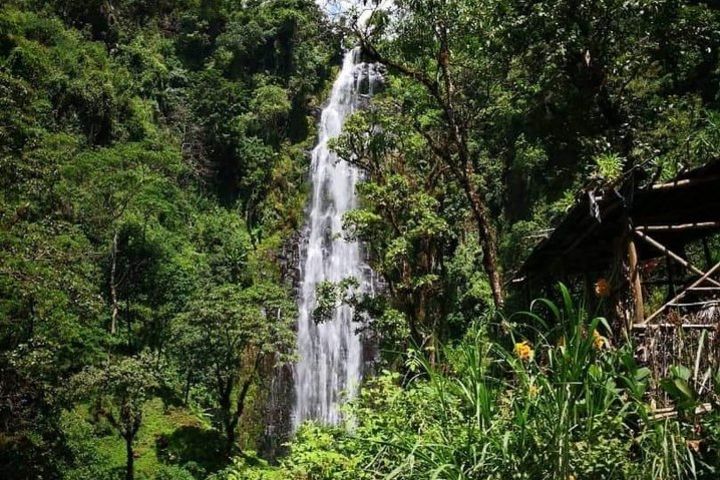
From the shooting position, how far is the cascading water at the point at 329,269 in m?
17.9

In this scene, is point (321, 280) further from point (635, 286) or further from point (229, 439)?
point (635, 286)

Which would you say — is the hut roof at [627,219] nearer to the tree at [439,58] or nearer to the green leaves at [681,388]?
the tree at [439,58]

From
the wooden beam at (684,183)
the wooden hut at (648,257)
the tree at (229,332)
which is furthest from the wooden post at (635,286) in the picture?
the tree at (229,332)

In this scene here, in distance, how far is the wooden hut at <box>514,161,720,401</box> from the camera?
130 inches

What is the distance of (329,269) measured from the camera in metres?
20.0

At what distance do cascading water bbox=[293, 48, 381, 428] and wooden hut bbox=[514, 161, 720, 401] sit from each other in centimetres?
973

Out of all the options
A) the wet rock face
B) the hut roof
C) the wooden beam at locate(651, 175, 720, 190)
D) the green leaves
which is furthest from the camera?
the wet rock face

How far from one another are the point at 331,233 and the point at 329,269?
135 cm

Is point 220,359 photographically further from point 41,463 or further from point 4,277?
point 4,277

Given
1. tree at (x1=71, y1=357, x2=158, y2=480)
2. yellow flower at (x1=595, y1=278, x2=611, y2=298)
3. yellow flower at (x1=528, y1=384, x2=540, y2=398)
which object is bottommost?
tree at (x1=71, y1=357, x2=158, y2=480)

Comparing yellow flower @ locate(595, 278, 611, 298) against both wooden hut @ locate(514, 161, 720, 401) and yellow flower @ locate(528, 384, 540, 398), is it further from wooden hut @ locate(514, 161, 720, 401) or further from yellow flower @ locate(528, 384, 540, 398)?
yellow flower @ locate(528, 384, 540, 398)

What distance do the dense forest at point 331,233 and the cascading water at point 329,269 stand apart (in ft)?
2.27

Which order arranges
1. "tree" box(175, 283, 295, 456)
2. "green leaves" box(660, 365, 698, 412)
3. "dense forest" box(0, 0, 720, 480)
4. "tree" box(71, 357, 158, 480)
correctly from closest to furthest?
1. "green leaves" box(660, 365, 698, 412)
2. "dense forest" box(0, 0, 720, 480)
3. "tree" box(71, 357, 158, 480)
4. "tree" box(175, 283, 295, 456)

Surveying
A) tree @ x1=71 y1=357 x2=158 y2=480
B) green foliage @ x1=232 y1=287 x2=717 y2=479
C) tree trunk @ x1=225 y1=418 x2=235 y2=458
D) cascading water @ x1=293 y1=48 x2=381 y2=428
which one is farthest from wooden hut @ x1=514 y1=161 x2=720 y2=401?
tree trunk @ x1=225 y1=418 x2=235 y2=458
